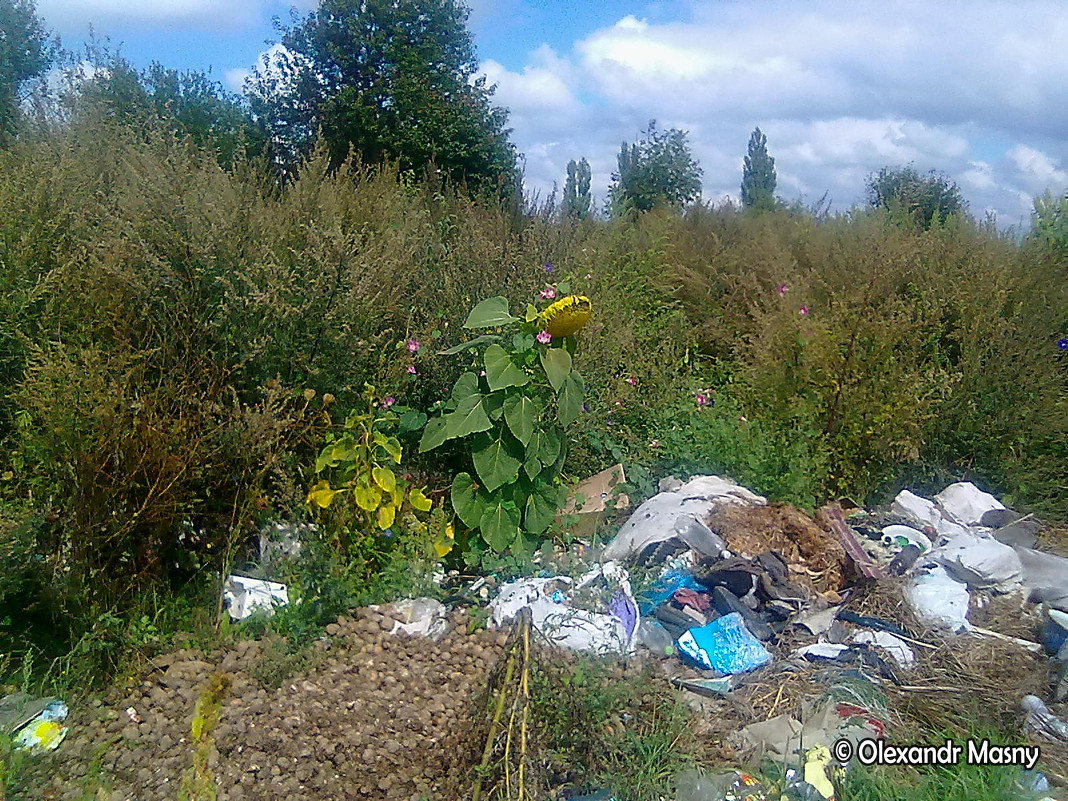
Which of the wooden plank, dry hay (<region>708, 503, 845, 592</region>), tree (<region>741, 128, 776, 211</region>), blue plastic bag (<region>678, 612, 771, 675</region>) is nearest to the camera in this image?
blue plastic bag (<region>678, 612, 771, 675</region>)

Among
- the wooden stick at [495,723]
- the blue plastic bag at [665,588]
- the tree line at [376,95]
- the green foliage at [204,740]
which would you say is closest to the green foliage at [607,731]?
the wooden stick at [495,723]

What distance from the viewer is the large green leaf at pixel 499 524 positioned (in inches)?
143

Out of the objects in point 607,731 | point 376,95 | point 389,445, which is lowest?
point 607,731

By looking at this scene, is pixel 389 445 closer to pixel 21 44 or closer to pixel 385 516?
pixel 385 516

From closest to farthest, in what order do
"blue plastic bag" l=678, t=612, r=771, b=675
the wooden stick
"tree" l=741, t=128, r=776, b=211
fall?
the wooden stick → "blue plastic bag" l=678, t=612, r=771, b=675 → "tree" l=741, t=128, r=776, b=211

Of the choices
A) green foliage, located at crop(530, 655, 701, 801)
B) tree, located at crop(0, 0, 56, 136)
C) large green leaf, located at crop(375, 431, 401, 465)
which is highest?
tree, located at crop(0, 0, 56, 136)

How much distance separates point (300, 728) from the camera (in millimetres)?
2623

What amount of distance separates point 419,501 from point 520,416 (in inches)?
24.5

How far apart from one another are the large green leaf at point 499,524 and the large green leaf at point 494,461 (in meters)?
0.11

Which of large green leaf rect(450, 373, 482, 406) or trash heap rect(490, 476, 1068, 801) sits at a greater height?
large green leaf rect(450, 373, 482, 406)

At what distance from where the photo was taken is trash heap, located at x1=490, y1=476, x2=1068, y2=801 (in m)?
2.79

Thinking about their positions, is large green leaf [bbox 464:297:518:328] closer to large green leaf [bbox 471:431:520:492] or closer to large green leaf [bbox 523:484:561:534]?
large green leaf [bbox 471:431:520:492]

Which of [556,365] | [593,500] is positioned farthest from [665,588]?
[556,365]

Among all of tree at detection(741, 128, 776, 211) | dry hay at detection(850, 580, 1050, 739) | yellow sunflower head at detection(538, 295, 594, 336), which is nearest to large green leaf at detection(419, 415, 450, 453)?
yellow sunflower head at detection(538, 295, 594, 336)
